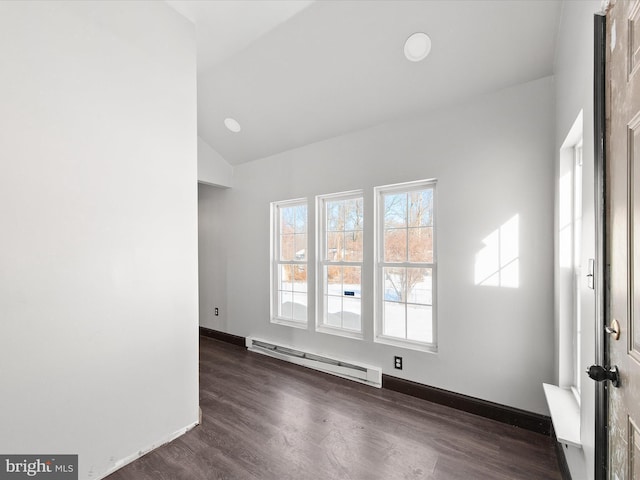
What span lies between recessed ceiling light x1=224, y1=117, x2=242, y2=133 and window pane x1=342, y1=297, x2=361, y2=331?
7.73ft

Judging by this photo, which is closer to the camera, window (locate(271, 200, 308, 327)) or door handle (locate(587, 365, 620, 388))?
door handle (locate(587, 365, 620, 388))

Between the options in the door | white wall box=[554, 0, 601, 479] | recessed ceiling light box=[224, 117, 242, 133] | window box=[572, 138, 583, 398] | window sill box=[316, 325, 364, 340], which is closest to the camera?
the door

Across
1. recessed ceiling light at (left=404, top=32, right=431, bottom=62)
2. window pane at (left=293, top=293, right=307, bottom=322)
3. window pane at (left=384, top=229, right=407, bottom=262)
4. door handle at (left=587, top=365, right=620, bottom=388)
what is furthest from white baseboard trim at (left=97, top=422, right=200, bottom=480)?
recessed ceiling light at (left=404, top=32, right=431, bottom=62)

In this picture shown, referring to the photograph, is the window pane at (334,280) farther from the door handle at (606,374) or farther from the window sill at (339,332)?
the door handle at (606,374)

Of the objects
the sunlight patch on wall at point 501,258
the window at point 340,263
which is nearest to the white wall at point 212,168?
the window at point 340,263

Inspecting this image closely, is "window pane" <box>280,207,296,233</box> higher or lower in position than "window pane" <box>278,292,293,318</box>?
higher

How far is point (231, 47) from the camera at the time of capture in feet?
8.26

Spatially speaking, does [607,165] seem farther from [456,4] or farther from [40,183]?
[40,183]

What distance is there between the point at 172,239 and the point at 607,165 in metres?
2.31

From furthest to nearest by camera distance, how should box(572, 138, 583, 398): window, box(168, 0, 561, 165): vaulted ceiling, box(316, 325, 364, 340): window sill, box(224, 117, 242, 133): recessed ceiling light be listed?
box(224, 117, 242, 133): recessed ceiling light < box(316, 325, 364, 340): window sill < box(168, 0, 561, 165): vaulted ceiling < box(572, 138, 583, 398): window

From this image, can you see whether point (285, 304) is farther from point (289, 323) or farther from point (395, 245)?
point (395, 245)

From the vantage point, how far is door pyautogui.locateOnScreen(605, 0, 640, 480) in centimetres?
76

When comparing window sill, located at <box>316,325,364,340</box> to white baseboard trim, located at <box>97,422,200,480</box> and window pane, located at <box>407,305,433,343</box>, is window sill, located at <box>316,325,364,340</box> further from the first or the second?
white baseboard trim, located at <box>97,422,200,480</box>

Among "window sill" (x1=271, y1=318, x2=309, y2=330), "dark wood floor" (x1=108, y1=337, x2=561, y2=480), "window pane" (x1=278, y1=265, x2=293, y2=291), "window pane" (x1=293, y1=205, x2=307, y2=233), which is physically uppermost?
"window pane" (x1=293, y1=205, x2=307, y2=233)
